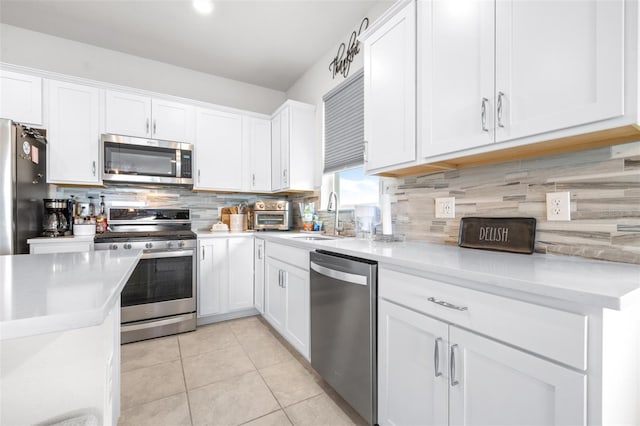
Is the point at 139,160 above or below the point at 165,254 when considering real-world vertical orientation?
above

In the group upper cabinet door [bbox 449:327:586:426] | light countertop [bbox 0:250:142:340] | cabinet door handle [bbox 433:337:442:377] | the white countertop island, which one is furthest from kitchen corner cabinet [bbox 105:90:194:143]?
upper cabinet door [bbox 449:327:586:426]

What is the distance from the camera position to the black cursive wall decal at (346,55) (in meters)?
2.48

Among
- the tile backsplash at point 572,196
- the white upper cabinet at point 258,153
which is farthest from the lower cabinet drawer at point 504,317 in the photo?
the white upper cabinet at point 258,153

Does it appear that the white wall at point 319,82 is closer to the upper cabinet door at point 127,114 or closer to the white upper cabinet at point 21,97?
the upper cabinet door at point 127,114

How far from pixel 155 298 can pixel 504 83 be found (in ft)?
9.88

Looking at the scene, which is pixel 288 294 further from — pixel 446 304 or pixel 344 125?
pixel 344 125

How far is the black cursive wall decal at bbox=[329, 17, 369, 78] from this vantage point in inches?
97.6

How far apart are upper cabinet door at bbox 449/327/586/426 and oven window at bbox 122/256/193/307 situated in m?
2.46

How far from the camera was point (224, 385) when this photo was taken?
1850 mm

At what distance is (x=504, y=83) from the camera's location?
1.16m

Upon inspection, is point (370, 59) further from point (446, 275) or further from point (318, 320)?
point (318, 320)

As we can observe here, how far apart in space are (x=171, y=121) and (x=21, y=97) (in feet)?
3.74

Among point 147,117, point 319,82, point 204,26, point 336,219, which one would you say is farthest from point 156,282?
point 319,82

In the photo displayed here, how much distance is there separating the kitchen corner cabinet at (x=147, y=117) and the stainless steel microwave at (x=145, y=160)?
0.11 meters
